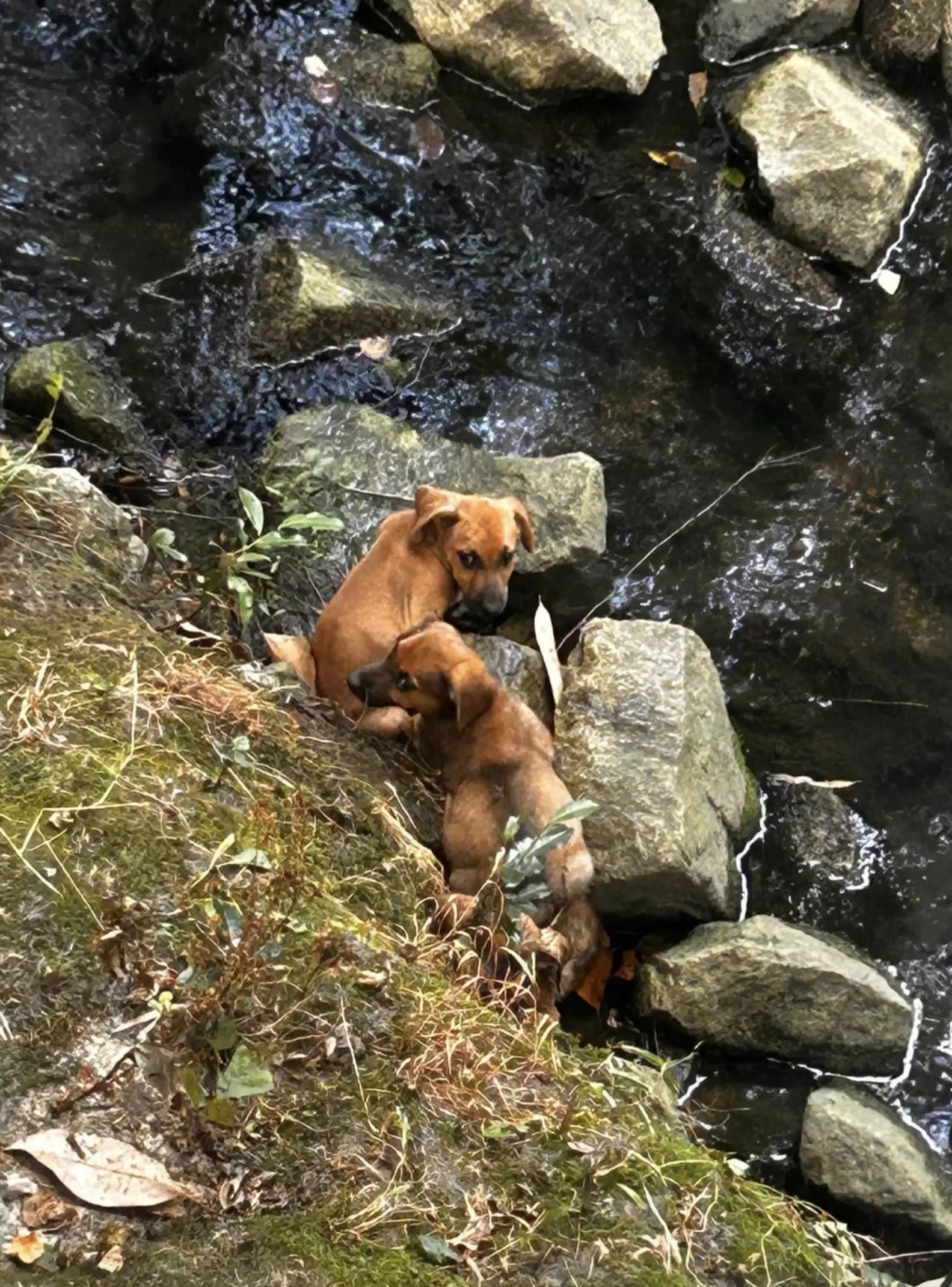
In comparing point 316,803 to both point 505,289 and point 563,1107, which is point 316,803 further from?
point 505,289

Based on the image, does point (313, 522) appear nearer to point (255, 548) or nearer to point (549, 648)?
point (255, 548)

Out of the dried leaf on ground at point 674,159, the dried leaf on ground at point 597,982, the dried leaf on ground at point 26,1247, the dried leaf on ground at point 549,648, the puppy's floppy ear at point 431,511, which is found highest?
the dried leaf on ground at point 674,159

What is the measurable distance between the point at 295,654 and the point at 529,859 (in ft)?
4.71

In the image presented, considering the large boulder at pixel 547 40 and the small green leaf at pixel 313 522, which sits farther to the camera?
the large boulder at pixel 547 40

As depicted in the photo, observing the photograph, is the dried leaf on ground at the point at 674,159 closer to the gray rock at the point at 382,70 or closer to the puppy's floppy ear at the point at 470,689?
the gray rock at the point at 382,70

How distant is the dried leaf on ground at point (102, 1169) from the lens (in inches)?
77.0

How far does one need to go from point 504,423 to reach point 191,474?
4.89ft

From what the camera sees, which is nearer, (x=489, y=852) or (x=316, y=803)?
(x=316, y=803)

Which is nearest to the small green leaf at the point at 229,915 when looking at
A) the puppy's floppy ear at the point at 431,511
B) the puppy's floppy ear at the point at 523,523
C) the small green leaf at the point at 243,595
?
the small green leaf at the point at 243,595

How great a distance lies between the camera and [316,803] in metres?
3.25

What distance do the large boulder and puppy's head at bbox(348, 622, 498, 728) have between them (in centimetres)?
384

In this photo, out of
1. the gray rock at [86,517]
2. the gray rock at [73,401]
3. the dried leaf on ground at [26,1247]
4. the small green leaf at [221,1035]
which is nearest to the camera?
the dried leaf on ground at [26,1247]

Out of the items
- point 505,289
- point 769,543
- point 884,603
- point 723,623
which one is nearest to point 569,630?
point 723,623

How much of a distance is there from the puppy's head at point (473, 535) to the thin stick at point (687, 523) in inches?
21.1
